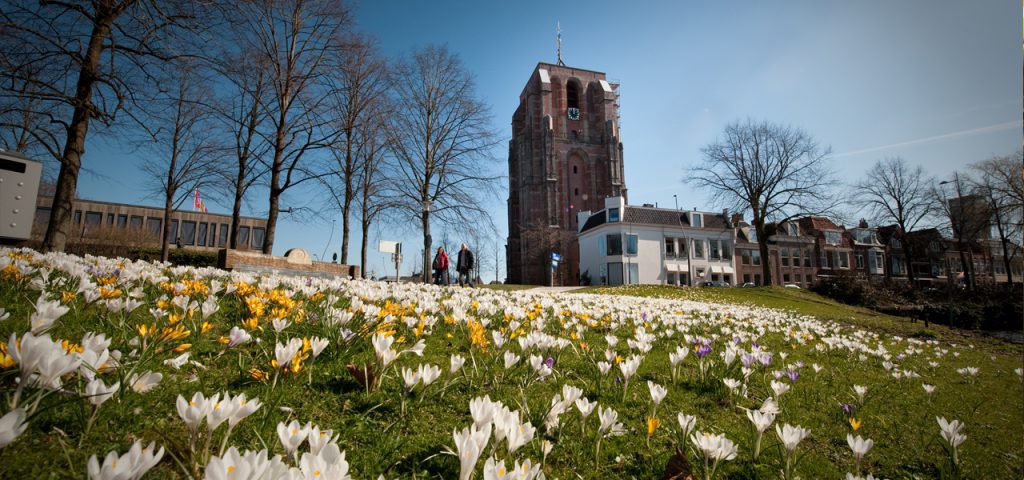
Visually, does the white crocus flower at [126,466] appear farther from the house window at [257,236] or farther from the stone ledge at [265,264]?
the house window at [257,236]

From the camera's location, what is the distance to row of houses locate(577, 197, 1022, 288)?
40594mm

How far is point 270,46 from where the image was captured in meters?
14.3

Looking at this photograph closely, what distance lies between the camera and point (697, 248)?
43.5 m

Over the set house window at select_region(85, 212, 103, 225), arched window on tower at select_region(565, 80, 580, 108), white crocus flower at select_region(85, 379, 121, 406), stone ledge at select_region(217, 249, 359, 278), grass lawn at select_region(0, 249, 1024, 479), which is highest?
arched window on tower at select_region(565, 80, 580, 108)

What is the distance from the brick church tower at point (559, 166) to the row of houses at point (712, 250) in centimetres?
307

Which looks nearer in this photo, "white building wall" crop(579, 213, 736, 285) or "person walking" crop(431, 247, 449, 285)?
"person walking" crop(431, 247, 449, 285)

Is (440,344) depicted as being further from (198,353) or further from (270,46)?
(270,46)

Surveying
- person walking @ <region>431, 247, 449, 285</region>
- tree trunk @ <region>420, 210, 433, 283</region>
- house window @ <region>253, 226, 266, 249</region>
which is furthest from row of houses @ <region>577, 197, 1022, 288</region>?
house window @ <region>253, 226, 266, 249</region>

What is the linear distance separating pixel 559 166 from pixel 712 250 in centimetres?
2012

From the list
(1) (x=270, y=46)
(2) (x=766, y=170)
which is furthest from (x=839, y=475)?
(2) (x=766, y=170)

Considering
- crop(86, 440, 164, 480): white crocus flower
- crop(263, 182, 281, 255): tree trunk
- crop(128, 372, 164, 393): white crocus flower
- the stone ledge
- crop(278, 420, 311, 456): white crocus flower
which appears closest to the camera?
crop(86, 440, 164, 480): white crocus flower

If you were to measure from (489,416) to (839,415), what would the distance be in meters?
3.11

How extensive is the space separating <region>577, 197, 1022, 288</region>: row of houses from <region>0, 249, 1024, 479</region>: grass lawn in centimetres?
3540

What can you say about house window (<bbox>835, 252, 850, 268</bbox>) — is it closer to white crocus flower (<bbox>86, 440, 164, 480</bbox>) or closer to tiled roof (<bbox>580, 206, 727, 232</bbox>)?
tiled roof (<bbox>580, 206, 727, 232</bbox>)
